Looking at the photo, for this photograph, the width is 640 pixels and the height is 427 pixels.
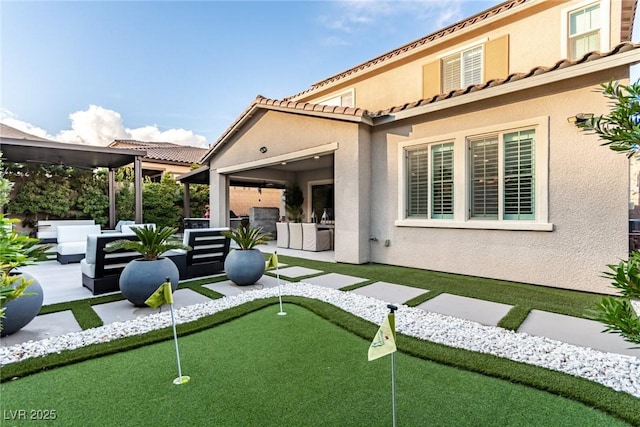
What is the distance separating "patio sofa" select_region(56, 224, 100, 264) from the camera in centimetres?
923

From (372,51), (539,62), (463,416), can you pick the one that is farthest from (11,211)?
(539,62)

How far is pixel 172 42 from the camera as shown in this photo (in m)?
11.6

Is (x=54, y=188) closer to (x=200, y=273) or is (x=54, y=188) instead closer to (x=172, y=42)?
(x=172, y=42)

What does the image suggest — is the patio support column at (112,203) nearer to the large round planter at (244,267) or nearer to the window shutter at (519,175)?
the large round planter at (244,267)

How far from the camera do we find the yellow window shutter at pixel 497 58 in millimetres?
9305

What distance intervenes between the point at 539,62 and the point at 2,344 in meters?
12.6

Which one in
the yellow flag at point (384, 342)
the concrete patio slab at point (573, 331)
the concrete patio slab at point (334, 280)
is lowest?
the concrete patio slab at point (573, 331)

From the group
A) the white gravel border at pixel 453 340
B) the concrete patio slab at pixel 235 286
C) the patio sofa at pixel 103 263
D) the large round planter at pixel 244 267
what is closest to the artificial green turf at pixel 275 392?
the white gravel border at pixel 453 340

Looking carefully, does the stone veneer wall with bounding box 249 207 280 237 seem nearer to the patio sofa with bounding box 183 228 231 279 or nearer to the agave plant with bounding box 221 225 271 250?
the patio sofa with bounding box 183 228 231 279

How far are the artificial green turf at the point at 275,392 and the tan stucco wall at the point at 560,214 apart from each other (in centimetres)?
450

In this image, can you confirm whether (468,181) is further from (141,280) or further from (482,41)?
(141,280)

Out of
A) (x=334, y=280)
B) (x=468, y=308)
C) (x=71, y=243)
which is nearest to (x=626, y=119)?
(x=468, y=308)

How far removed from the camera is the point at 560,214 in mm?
6227

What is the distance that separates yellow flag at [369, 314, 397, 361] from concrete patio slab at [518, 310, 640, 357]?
10.3 ft
